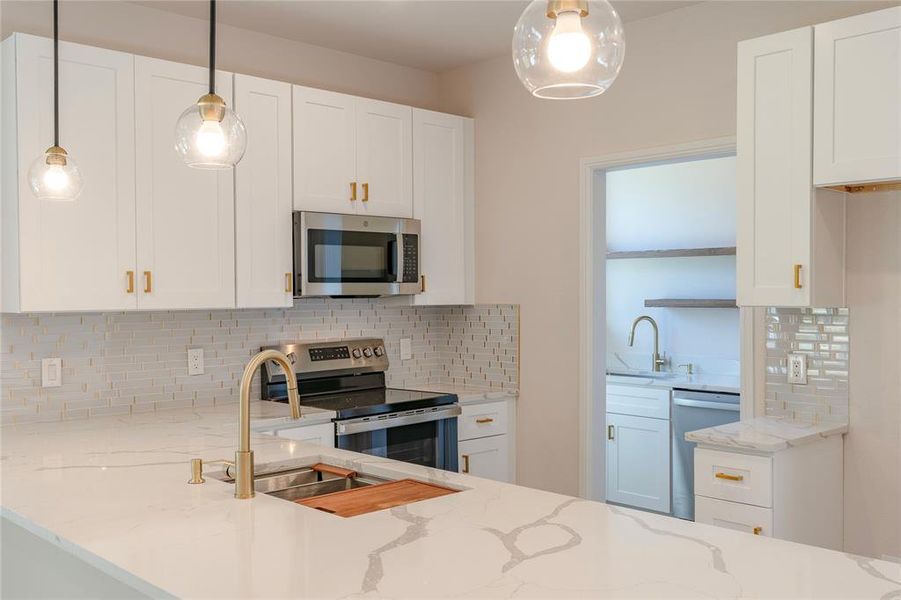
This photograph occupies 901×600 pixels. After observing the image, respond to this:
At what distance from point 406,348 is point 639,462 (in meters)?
1.63

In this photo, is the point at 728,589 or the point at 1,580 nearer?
the point at 728,589

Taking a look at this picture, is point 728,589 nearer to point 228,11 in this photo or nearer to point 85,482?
point 85,482

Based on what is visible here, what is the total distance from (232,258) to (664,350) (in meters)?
3.28

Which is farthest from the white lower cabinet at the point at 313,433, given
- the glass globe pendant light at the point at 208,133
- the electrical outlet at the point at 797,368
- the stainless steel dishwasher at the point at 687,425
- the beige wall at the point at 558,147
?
the stainless steel dishwasher at the point at 687,425

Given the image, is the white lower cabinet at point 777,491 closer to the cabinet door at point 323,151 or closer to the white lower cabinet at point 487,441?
the white lower cabinet at point 487,441

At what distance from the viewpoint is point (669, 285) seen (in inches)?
226

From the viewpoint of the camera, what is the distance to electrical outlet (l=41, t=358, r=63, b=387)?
11.0ft

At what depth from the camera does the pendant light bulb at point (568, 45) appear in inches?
53.8

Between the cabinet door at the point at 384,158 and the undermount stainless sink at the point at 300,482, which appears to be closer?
the undermount stainless sink at the point at 300,482

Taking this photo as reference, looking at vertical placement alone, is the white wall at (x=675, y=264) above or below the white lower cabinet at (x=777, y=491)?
above

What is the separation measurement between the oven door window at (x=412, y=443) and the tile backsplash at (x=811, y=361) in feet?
4.98

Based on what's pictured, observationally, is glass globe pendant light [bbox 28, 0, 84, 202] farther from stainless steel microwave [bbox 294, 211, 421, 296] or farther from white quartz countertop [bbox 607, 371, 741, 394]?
white quartz countertop [bbox 607, 371, 741, 394]

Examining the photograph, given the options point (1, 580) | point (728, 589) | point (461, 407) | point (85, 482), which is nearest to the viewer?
point (728, 589)

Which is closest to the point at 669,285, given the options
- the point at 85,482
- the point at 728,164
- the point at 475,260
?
the point at 728,164
